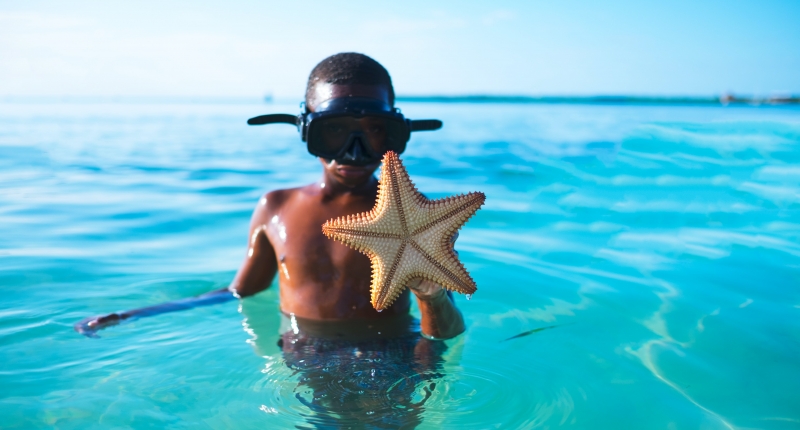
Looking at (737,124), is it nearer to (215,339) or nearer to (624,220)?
(624,220)

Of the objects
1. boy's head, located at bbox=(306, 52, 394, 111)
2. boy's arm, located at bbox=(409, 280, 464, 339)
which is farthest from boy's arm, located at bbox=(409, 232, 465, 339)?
boy's head, located at bbox=(306, 52, 394, 111)

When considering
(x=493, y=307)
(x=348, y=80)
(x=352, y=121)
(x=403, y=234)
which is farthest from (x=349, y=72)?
(x=493, y=307)

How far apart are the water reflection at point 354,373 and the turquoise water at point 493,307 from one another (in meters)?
0.03

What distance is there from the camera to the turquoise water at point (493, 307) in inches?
130

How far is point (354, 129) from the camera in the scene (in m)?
3.38

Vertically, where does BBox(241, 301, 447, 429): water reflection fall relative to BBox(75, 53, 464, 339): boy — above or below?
below

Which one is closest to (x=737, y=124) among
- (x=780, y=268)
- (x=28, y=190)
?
(x=780, y=268)

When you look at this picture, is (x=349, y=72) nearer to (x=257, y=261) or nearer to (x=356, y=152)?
(x=356, y=152)

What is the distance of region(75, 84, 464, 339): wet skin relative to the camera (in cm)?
348

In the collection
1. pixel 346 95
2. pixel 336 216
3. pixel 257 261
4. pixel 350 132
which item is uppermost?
pixel 346 95

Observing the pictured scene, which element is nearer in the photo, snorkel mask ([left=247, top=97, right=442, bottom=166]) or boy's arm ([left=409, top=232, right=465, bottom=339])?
boy's arm ([left=409, top=232, right=465, bottom=339])

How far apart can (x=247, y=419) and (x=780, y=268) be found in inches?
199

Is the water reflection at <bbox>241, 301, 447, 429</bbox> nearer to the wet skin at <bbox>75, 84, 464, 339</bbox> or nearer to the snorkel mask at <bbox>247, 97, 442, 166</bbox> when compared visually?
the wet skin at <bbox>75, 84, 464, 339</bbox>

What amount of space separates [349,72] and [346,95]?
0.51 ft
